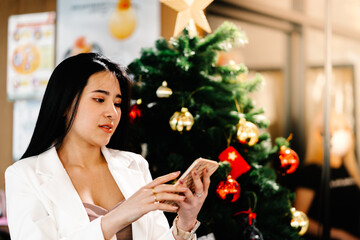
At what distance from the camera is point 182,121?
1.80m

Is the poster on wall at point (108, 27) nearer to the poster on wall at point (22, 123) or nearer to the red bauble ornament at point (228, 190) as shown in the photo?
the poster on wall at point (22, 123)

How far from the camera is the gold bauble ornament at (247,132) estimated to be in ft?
6.06

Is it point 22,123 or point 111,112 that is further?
point 22,123

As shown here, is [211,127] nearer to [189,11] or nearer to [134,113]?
[134,113]

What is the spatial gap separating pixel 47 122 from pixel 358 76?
240 centimetres

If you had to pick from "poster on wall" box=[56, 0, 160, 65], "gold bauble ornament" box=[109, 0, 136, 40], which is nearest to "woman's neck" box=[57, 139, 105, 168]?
"poster on wall" box=[56, 0, 160, 65]

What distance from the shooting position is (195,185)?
4.54 feet

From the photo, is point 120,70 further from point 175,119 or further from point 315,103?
point 315,103

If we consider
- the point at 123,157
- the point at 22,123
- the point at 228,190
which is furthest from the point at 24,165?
the point at 22,123

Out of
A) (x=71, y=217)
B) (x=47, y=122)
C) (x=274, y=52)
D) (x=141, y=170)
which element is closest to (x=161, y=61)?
(x=141, y=170)

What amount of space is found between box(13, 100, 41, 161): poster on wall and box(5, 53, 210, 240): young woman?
2.48 metres

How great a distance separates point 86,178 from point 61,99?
307mm

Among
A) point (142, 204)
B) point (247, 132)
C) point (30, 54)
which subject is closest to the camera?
point (142, 204)

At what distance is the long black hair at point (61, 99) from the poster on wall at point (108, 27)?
1.91 meters
